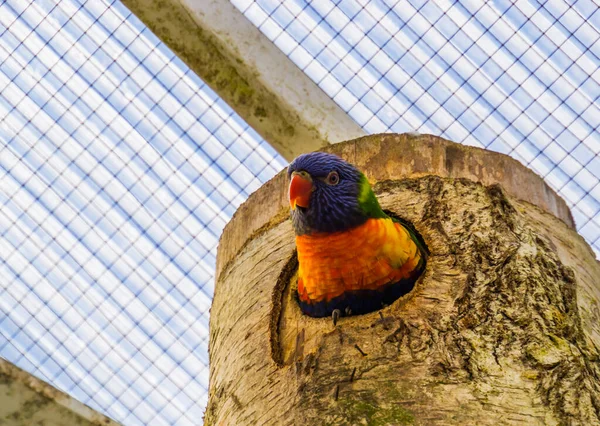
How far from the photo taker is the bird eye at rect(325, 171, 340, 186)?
2.76 m

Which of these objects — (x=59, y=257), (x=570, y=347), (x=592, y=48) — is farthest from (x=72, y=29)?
(x=570, y=347)

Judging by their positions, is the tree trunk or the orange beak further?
the orange beak

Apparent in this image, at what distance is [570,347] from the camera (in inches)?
76.5

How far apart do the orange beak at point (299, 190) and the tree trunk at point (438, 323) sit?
0.88 feet

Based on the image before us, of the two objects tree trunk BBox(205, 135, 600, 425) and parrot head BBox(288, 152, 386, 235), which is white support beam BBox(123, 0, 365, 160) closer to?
tree trunk BBox(205, 135, 600, 425)

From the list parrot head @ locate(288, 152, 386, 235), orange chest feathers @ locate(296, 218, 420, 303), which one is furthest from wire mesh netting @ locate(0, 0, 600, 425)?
orange chest feathers @ locate(296, 218, 420, 303)

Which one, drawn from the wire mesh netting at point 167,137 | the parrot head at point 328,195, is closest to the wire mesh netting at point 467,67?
the wire mesh netting at point 167,137

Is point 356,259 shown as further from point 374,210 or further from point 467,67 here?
point 467,67

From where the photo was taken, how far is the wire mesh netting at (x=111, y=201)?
399 centimetres

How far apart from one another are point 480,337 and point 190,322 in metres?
2.75

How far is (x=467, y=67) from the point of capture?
3.75 metres

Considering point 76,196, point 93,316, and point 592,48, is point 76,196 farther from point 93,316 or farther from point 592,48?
point 592,48

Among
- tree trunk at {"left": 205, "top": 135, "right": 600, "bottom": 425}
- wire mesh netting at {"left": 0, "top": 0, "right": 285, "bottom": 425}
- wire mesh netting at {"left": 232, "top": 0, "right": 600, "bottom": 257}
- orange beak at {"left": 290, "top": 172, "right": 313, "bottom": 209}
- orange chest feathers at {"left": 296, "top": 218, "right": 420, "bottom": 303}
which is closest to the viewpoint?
tree trunk at {"left": 205, "top": 135, "right": 600, "bottom": 425}

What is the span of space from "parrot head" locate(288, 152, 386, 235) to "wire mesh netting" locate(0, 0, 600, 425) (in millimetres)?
1140
